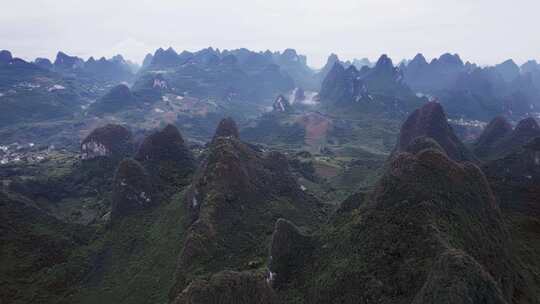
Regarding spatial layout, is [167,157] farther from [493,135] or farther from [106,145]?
[493,135]

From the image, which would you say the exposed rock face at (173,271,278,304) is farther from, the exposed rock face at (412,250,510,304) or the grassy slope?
the exposed rock face at (412,250,510,304)

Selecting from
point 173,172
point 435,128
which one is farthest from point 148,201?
point 435,128

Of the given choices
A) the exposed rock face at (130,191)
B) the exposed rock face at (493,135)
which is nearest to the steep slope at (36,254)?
the exposed rock face at (130,191)

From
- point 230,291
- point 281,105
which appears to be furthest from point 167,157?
point 281,105

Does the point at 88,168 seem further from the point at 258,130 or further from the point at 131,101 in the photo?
the point at 131,101

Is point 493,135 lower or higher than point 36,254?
higher

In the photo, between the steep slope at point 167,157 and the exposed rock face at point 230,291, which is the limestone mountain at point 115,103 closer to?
the steep slope at point 167,157
